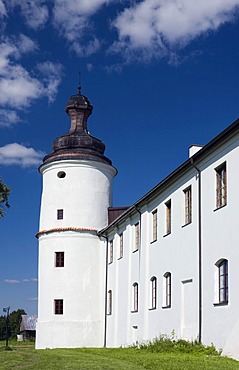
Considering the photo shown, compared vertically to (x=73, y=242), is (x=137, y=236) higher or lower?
higher

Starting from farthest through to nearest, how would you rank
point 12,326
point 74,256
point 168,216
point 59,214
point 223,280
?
1. point 12,326
2. point 59,214
3. point 74,256
4. point 168,216
5. point 223,280

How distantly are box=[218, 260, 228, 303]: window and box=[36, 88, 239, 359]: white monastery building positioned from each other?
0.03 meters

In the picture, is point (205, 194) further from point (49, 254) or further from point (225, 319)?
point (49, 254)

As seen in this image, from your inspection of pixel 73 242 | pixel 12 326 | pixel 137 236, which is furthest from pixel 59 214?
pixel 12 326

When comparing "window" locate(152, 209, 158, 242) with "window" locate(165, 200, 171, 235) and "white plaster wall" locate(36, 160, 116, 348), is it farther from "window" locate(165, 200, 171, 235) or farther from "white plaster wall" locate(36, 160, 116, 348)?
"white plaster wall" locate(36, 160, 116, 348)

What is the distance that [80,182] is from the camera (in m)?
35.3

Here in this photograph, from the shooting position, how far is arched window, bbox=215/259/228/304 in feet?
57.9

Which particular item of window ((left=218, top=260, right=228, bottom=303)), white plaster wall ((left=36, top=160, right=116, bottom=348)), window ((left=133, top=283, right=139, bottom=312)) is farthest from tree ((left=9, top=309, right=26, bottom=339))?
window ((left=218, top=260, right=228, bottom=303))

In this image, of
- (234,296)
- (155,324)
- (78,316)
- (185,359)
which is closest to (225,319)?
(234,296)

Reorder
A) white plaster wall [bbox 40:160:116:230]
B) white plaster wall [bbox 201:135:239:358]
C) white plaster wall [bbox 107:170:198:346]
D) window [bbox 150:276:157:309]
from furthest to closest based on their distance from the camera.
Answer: white plaster wall [bbox 40:160:116:230]
window [bbox 150:276:157:309]
white plaster wall [bbox 107:170:198:346]
white plaster wall [bbox 201:135:239:358]

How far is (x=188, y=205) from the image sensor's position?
21344 mm

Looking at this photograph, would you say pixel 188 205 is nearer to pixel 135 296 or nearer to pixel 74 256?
pixel 135 296

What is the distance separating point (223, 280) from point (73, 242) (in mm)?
17735

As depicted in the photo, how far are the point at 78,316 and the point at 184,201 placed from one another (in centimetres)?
1463
